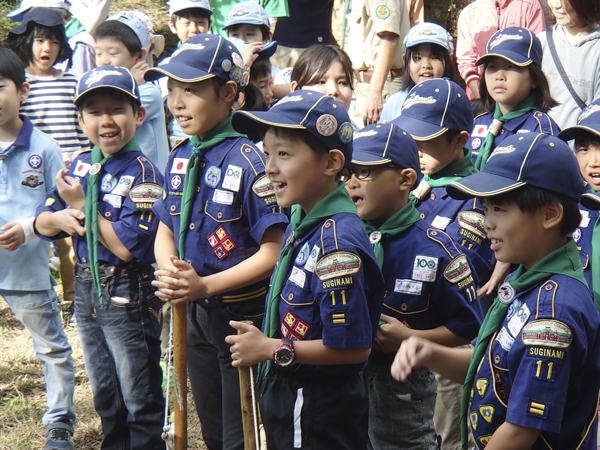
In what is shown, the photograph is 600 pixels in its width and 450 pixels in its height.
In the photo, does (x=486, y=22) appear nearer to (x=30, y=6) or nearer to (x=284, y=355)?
(x=30, y=6)

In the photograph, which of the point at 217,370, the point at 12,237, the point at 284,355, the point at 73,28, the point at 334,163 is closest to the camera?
the point at 284,355

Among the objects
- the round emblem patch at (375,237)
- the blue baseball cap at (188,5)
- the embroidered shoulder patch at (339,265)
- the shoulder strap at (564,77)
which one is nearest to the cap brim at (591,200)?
the round emblem patch at (375,237)

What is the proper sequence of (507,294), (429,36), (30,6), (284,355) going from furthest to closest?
(30,6) → (429,36) → (284,355) → (507,294)

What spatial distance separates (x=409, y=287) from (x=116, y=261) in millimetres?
1598

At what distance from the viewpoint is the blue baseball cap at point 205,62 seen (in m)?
3.08

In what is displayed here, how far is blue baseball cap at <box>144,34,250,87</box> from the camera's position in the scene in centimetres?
308

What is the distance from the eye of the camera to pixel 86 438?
A: 14.0 feet

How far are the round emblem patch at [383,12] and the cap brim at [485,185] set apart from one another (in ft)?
11.5

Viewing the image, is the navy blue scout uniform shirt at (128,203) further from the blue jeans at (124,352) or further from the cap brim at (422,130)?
the cap brim at (422,130)

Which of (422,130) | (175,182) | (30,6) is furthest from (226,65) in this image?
(30,6)

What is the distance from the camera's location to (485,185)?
2203mm

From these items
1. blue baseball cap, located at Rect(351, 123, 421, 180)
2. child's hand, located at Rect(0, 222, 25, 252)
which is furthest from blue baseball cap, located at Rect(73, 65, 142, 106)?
blue baseball cap, located at Rect(351, 123, 421, 180)

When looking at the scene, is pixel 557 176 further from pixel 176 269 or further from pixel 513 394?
pixel 176 269

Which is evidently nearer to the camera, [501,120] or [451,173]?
[451,173]
